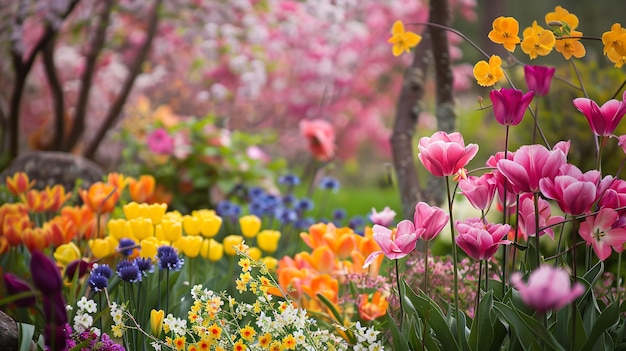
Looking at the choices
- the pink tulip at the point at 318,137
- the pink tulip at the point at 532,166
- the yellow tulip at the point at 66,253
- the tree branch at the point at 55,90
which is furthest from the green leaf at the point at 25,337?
the tree branch at the point at 55,90

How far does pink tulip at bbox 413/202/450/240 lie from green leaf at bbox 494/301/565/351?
177 mm

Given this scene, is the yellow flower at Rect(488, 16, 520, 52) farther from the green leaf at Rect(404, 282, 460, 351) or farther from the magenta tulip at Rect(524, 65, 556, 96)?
the green leaf at Rect(404, 282, 460, 351)

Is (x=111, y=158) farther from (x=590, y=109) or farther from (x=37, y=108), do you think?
(x=590, y=109)

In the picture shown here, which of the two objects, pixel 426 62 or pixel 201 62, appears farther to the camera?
pixel 201 62

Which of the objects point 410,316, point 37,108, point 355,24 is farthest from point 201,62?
point 410,316

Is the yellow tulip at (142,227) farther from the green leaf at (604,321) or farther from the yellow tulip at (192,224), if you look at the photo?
the green leaf at (604,321)

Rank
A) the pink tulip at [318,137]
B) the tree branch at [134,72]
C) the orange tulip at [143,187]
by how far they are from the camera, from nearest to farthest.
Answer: the orange tulip at [143,187], the pink tulip at [318,137], the tree branch at [134,72]

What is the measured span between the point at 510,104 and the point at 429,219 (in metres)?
0.26

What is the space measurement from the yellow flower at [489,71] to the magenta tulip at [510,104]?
5.6 inches

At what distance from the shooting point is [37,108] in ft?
22.4

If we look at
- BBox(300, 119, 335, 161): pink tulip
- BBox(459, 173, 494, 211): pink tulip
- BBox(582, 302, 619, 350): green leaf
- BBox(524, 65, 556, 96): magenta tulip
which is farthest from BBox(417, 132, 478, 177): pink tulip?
BBox(300, 119, 335, 161): pink tulip

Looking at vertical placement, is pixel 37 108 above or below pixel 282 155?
above

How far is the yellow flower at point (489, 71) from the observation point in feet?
4.42

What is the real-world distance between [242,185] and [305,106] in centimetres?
332
